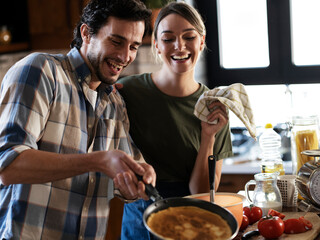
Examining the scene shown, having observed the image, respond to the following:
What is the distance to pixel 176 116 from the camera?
2.03 meters

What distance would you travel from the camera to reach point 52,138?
5.12 feet

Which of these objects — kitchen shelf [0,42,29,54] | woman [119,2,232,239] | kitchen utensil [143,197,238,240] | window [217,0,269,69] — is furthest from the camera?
window [217,0,269,69]

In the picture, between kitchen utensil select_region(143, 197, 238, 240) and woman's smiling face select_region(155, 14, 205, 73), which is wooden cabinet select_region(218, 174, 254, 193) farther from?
kitchen utensil select_region(143, 197, 238, 240)

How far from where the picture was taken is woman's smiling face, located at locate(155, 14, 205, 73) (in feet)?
6.58

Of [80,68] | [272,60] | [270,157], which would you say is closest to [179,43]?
[80,68]

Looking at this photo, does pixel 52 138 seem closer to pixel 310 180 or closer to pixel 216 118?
pixel 216 118

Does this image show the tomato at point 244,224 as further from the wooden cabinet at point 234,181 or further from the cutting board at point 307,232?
the wooden cabinet at point 234,181

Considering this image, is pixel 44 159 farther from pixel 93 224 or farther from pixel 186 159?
pixel 186 159

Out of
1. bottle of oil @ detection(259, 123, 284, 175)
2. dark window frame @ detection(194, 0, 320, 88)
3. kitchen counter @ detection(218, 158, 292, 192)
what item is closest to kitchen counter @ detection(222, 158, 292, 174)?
kitchen counter @ detection(218, 158, 292, 192)

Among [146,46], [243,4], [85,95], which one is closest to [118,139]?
[85,95]

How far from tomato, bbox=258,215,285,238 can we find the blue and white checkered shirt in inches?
20.9

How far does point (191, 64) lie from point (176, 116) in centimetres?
22

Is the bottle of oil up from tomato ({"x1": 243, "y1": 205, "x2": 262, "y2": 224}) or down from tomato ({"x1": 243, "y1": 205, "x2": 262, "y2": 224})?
up

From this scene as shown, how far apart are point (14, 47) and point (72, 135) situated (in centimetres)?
236
